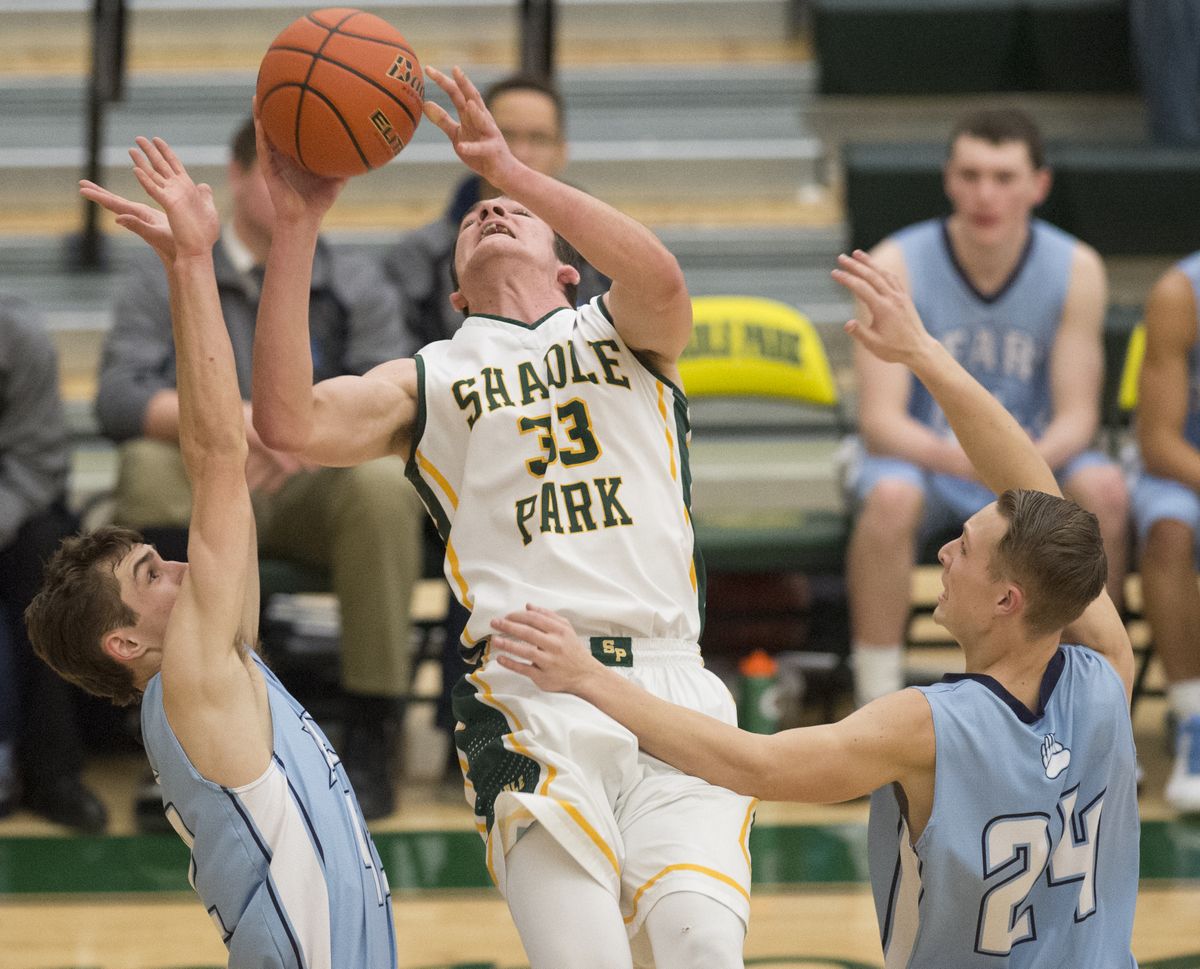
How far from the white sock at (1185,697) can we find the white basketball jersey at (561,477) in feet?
8.43

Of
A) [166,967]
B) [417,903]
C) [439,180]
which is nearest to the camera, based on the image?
[166,967]

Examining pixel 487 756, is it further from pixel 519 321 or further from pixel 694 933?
pixel 519 321

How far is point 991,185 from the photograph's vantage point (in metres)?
5.54

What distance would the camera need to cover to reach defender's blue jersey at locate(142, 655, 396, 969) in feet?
9.66

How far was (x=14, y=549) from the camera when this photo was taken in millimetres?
5199

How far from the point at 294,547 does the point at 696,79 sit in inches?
155

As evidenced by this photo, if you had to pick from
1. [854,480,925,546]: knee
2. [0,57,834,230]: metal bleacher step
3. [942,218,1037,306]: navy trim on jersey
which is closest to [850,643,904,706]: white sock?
[854,480,925,546]: knee

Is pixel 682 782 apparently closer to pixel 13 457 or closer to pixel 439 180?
pixel 13 457

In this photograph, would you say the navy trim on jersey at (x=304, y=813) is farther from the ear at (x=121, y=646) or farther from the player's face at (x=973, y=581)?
the player's face at (x=973, y=581)

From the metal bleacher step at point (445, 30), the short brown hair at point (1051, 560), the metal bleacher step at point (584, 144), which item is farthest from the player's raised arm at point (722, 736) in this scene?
the metal bleacher step at point (445, 30)

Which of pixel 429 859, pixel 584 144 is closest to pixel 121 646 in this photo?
pixel 429 859

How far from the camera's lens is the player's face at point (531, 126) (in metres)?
5.52

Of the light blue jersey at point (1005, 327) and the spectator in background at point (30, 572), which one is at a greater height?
the light blue jersey at point (1005, 327)

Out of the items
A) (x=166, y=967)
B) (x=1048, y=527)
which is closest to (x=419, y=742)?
(x=166, y=967)
